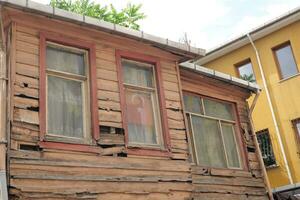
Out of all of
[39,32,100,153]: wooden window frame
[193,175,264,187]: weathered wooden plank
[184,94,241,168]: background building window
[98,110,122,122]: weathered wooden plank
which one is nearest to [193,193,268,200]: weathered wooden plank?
[193,175,264,187]: weathered wooden plank

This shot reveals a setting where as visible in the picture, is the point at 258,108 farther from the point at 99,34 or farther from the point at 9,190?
the point at 9,190

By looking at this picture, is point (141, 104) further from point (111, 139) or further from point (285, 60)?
point (285, 60)

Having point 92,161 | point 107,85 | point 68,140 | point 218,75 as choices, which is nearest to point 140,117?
point 107,85

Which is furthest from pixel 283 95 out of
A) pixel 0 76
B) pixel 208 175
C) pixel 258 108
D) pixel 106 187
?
pixel 0 76

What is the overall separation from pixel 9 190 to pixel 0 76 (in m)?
1.70

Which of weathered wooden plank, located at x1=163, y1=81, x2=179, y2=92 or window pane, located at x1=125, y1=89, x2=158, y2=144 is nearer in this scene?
window pane, located at x1=125, y1=89, x2=158, y2=144

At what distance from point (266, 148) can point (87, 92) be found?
1188 cm

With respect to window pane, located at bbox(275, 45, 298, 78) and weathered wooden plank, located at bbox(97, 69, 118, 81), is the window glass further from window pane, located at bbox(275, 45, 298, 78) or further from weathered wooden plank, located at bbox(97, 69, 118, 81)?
weathered wooden plank, located at bbox(97, 69, 118, 81)

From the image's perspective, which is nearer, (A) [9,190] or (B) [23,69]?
(A) [9,190]

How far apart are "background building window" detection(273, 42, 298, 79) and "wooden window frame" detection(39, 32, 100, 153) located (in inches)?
475

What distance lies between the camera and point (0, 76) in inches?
248

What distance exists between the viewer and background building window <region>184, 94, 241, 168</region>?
950 cm

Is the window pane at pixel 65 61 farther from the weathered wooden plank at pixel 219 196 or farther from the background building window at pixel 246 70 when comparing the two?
the background building window at pixel 246 70

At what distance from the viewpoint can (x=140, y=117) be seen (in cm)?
802
